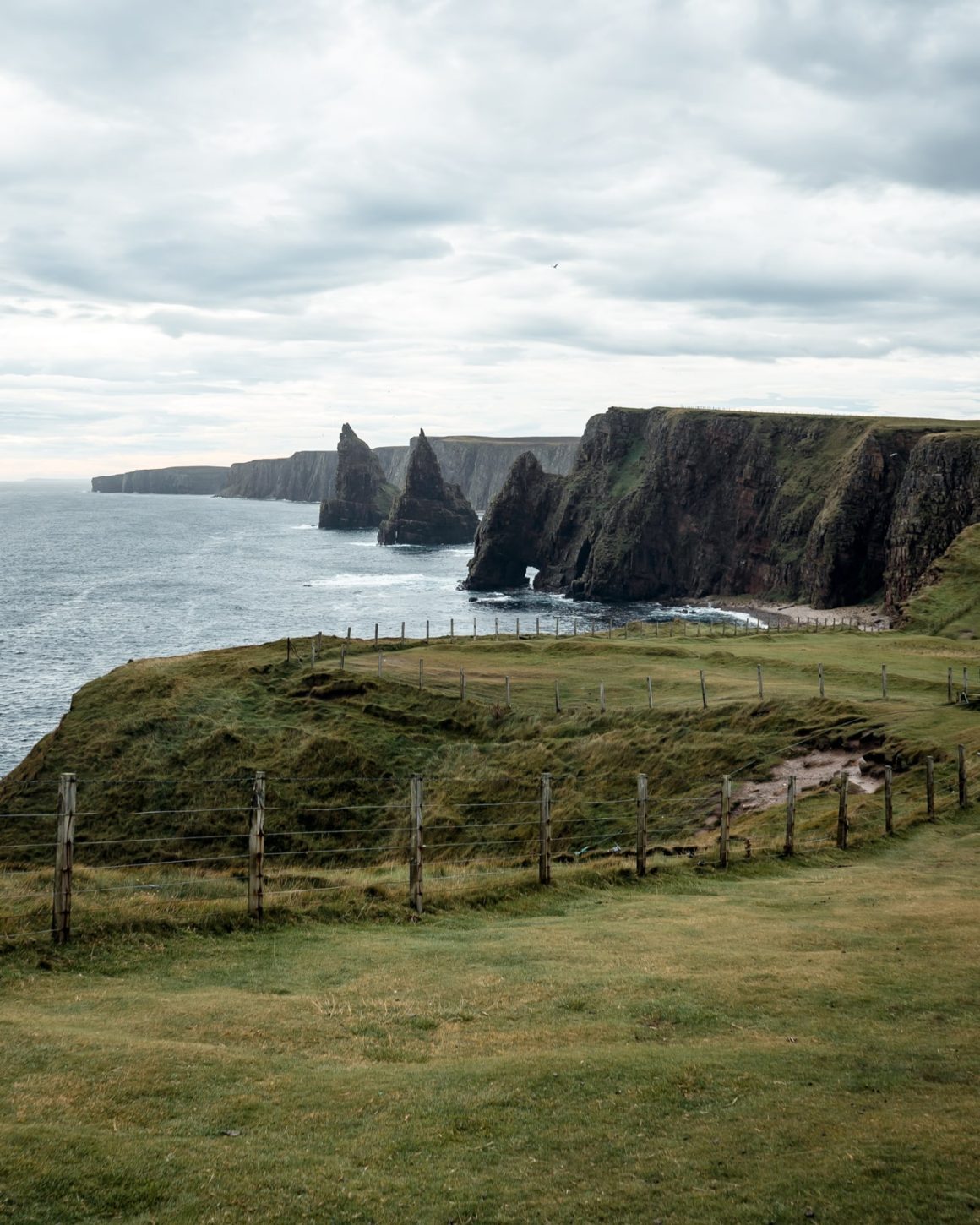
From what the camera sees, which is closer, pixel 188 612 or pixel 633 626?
pixel 633 626

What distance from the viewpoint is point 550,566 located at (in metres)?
188

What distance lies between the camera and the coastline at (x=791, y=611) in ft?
419

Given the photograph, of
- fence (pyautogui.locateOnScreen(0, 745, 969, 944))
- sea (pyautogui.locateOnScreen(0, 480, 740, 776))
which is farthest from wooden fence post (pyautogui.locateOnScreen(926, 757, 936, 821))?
sea (pyautogui.locateOnScreen(0, 480, 740, 776))

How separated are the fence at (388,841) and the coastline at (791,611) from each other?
86461mm

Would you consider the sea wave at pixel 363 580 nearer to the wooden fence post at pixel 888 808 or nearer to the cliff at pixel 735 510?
the cliff at pixel 735 510

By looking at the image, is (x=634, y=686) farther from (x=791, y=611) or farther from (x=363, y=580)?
(x=363, y=580)

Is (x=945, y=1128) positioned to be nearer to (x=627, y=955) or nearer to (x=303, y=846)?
(x=627, y=955)

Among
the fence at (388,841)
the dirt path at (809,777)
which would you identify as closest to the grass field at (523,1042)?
the fence at (388,841)

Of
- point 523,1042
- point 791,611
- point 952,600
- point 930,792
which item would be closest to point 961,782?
point 930,792

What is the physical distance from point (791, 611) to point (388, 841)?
368 feet

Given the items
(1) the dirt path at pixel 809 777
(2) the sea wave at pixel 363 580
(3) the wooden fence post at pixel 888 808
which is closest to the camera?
(3) the wooden fence post at pixel 888 808

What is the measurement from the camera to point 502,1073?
12.1 metres

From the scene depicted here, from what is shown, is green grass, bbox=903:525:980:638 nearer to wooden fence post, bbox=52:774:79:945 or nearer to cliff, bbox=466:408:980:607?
cliff, bbox=466:408:980:607

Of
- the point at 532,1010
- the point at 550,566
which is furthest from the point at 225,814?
the point at 550,566
